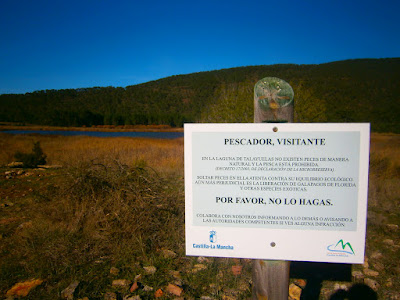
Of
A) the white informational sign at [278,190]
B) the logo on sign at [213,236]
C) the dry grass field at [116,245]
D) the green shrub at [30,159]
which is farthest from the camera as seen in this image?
the green shrub at [30,159]

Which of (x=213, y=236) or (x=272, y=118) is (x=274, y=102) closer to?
(x=272, y=118)

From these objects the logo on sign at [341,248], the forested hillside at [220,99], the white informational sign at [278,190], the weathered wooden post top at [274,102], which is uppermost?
the forested hillside at [220,99]

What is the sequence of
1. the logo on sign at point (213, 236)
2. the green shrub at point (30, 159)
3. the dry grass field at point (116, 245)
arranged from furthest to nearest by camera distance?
the green shrub at point (30, 159)
the dry grass field at point (116, 245)
the logo on sign at point (213, 236)

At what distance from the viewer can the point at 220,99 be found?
15.5 metres

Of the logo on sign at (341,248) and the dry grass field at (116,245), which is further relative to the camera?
the dry grass field at (116,245)

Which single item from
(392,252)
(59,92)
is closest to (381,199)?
(392,252)

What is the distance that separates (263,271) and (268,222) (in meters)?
0.34

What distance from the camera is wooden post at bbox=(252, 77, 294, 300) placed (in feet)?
5.46

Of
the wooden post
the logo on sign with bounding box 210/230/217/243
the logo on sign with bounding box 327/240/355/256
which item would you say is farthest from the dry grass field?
the logo on sign with bounding box 327/240/355/256

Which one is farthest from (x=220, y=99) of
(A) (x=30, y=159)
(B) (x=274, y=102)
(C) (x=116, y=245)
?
(B) (x=274, y=102)

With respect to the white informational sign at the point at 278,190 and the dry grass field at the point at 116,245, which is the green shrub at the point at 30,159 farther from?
the white informational sign at the point at 278,190

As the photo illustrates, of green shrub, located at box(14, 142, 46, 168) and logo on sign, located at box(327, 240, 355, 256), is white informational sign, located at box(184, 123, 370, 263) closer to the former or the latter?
logo on sign, located at box(327, 240, 355, 256)

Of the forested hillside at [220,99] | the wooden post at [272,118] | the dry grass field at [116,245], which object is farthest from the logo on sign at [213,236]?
the forested hillside at [220,99]

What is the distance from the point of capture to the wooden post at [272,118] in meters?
1.67
